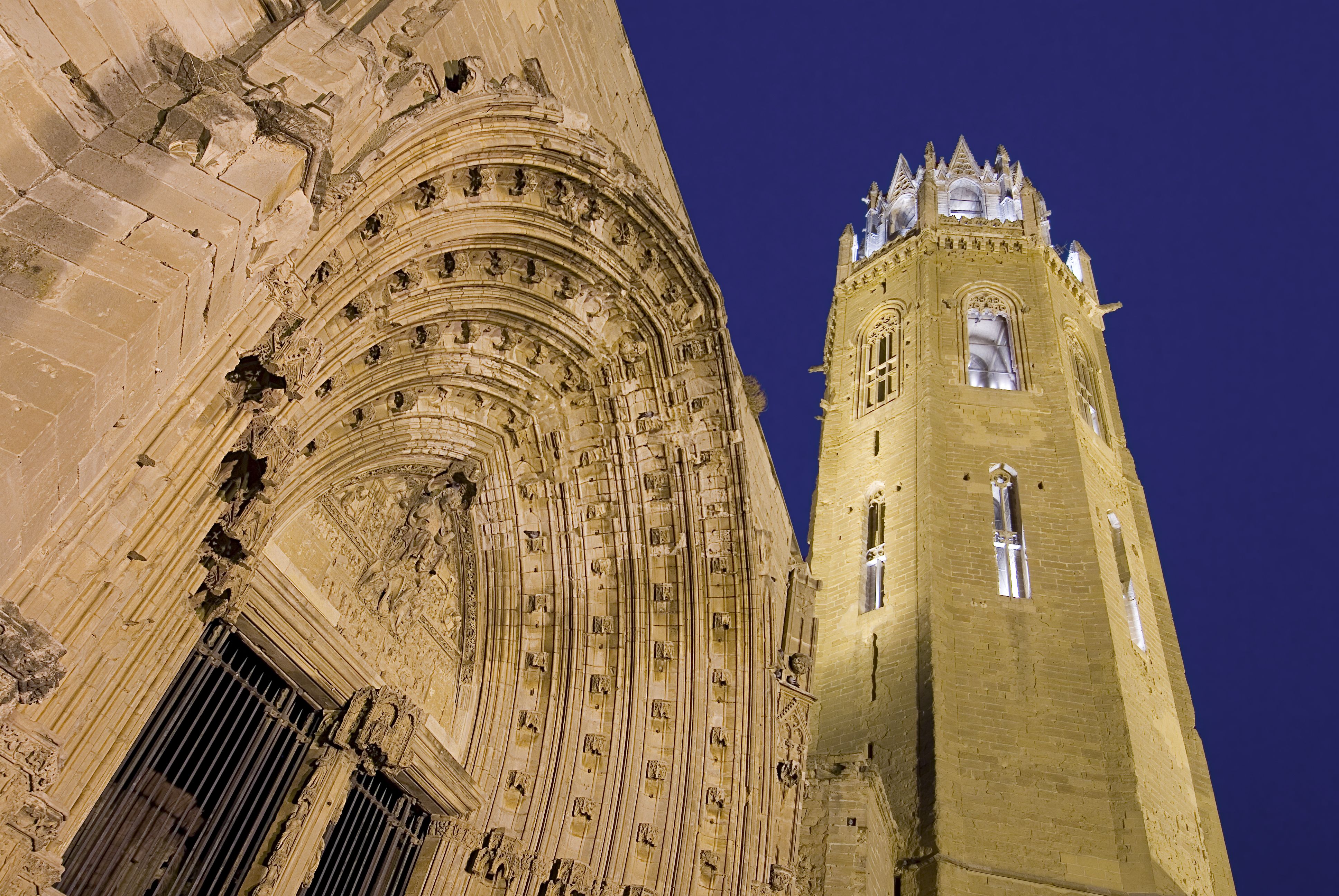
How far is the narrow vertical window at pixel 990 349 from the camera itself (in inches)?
896

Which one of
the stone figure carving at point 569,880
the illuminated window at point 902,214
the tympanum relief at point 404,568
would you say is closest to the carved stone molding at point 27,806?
the tympanum relief at point 404,568

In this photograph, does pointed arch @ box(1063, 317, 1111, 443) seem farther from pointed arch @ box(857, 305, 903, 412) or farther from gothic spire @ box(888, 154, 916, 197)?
gothic spire @ box(888, 154, 916, 197)

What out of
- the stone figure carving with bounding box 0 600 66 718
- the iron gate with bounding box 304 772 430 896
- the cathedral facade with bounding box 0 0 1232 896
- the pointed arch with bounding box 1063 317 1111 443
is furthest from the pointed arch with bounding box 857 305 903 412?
the stone figure carving with bounding box 0 600 66 718

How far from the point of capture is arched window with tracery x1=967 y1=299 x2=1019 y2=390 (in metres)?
22.6

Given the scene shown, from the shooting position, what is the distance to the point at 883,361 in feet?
77.8

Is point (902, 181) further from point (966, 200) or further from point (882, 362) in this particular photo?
point (882, 362)

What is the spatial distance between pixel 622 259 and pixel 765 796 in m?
5.75

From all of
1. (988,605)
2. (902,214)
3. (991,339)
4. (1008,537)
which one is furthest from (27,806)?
(902,214)

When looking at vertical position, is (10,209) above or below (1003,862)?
below

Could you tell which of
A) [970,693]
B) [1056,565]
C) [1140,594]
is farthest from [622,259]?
[1140,594]

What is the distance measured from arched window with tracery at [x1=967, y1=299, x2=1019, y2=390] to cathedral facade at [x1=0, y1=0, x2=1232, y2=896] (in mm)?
1534

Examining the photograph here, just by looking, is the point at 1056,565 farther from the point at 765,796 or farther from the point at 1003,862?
the point at 765,796

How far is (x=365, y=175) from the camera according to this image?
5816mm

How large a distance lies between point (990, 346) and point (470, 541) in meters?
17.1
